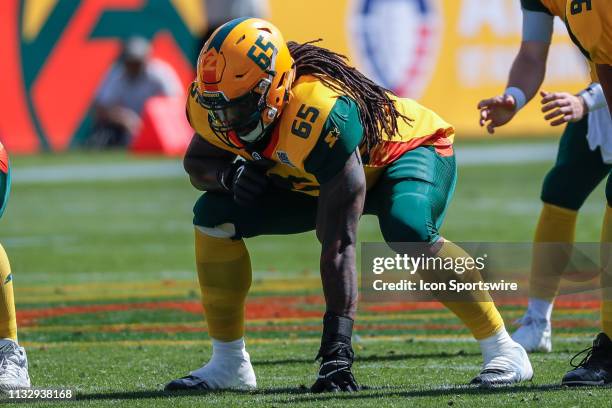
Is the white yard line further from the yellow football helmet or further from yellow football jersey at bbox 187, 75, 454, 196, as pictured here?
the yellow football helmet

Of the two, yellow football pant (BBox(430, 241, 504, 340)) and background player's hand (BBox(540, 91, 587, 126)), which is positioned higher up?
background player's hand (BBox(540, 91, 587, 126))

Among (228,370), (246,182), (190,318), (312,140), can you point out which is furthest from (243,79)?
(190,318)

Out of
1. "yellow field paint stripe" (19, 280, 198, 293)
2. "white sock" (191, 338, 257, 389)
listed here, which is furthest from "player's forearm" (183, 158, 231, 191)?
"yellow field paint stripe" (19, 280, 198, 293)

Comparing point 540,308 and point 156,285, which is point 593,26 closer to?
point 540,308

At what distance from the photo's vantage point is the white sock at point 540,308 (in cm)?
629

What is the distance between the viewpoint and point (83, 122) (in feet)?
59.5

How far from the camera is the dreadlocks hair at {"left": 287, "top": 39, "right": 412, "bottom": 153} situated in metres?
5.13

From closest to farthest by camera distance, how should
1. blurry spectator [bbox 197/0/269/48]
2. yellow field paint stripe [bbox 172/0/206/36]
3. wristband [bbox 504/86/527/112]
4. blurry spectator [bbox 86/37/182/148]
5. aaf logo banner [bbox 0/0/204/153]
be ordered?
wristband [bbox 504/86/527/112] < blurry spectator [bbox 197/0/269/48] < aaf logo banner [bbox 0/0/204/153] < blurry spectator [bbox 86/37/182/148] < yellow field paint stripe [bbox 172/0/206/36]

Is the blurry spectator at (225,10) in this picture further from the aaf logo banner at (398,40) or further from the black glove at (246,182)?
the black glove at (246,182)

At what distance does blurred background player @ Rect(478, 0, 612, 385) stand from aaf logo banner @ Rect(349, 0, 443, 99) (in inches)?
468

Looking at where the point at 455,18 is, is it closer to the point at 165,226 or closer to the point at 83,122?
the point at 83,122

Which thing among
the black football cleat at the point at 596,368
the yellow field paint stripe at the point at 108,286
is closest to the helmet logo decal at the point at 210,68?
the black football cleat at the point at 596,368

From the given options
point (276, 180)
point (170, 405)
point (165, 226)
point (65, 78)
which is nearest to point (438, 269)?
point (276, 180)

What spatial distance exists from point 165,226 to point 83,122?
7021 millimetres
